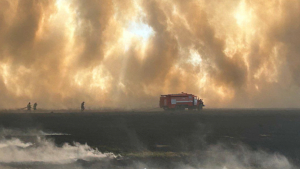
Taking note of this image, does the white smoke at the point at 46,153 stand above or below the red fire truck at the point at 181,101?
below

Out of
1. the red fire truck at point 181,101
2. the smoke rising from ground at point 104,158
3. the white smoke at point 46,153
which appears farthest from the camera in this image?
the red fire truck at point 181,101

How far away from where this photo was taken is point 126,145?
21875mm

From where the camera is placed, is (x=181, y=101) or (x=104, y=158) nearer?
(x=104, y=158)

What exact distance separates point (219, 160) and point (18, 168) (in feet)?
32.2

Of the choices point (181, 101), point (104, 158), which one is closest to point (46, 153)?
point (104, 158)

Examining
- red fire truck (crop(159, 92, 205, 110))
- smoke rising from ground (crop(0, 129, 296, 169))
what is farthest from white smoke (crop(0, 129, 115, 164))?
red fire truck (crop(159, 92, 205, 110))

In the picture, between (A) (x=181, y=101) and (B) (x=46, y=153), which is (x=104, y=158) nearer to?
(B) (x=46, y=153)

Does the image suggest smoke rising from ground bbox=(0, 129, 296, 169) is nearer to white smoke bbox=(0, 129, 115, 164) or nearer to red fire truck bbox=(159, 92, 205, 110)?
white smoke bbox=(0, 129, 115, 164)

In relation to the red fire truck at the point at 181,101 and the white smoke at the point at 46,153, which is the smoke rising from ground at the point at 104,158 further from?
the red fire truck at the point at 181,101

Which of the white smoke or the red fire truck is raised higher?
the red fire truck

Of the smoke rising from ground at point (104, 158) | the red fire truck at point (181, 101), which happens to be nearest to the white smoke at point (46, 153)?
the smoke rising from ground at point (104, 158)

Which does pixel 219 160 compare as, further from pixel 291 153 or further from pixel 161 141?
pixel 161 141

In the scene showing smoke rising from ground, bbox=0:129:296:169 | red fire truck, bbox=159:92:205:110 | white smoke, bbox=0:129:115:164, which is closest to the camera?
smoke rising from ground, bbox=0:129:296:169

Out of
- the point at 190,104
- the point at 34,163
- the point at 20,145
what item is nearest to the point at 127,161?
Result: the point at 34,163
